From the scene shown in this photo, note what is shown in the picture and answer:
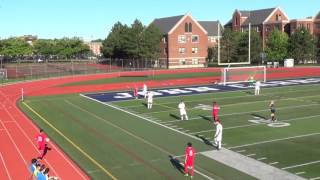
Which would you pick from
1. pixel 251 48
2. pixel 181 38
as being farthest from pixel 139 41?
pixel 251 48

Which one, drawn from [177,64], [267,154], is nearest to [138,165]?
[267,154]

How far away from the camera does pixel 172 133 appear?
2469cm

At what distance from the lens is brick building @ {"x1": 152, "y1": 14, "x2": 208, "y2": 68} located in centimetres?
8894

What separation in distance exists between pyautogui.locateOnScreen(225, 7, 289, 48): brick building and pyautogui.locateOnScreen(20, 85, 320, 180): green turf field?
66052mm

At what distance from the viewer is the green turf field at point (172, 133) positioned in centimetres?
1814

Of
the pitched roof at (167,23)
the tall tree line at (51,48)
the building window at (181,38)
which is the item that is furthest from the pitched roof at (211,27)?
the tall tree line at (51,48)

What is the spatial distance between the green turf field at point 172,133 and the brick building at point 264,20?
66.1 metres

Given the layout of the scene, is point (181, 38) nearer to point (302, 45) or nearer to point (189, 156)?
point (302, 45)

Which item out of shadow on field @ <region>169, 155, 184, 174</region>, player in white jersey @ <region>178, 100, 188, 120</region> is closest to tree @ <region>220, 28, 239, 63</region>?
player in white jersey @ <region>178, 100, 188, 120</region>

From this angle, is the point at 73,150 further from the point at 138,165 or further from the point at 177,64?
the point at 177,64

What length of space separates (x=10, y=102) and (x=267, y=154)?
27.9 meters

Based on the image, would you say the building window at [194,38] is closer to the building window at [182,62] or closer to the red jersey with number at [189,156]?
the building window at [182,62]

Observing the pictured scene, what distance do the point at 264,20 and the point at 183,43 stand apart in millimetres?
26167

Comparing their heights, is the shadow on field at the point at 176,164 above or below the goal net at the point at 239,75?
below
